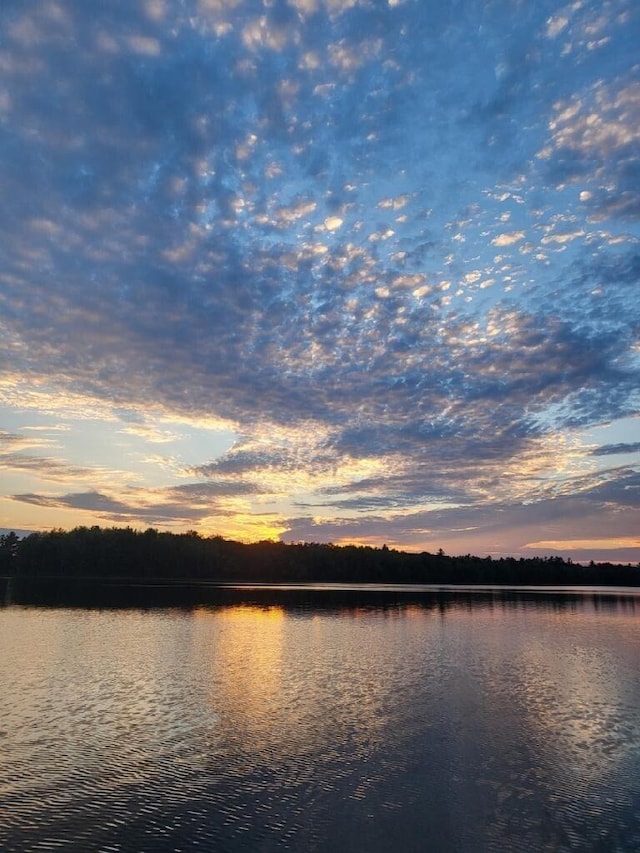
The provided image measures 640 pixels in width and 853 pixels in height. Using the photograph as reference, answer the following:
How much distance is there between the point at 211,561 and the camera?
136625 millimetres

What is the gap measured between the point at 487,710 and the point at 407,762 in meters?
5.81

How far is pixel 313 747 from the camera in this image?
580 inches

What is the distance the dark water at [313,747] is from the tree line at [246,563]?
103m

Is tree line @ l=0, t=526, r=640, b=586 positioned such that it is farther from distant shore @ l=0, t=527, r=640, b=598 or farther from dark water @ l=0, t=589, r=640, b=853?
dark water @ l=0, t=589, r=640, b=853

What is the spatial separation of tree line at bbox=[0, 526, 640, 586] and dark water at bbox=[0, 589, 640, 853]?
10251 cm

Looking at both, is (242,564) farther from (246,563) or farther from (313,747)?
(313,747)

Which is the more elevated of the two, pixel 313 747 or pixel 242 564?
pixel 242 564

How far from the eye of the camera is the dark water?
10305 mm

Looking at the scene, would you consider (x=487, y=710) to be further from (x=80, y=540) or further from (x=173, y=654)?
(x=80, y=540)

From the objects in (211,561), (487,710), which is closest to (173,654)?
(487,710)

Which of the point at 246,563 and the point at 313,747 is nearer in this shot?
the point at 313,747

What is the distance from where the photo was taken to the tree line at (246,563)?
5074 inches

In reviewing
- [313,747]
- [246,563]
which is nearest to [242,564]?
[246,563]

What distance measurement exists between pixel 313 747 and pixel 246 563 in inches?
5238
